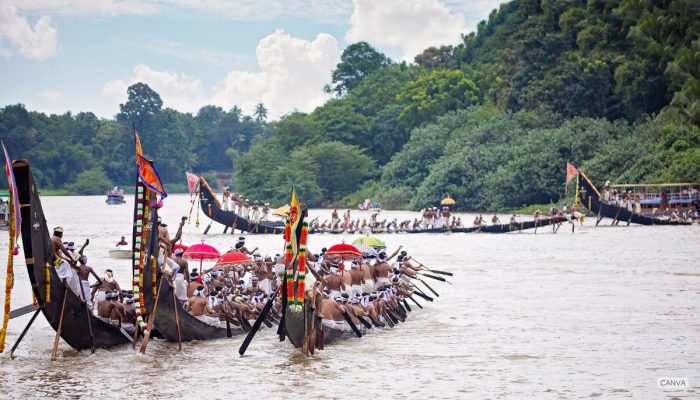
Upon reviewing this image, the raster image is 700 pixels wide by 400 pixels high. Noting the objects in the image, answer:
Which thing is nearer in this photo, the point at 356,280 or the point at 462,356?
the point at 462,356

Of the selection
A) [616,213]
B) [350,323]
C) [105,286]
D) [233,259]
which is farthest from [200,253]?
[616,213]

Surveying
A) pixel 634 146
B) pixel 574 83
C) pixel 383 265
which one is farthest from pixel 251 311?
pixel 574 83

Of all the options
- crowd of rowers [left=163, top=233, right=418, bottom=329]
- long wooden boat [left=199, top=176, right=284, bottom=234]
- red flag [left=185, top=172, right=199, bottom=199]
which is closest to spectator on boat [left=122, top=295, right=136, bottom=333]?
crowd of rowers [left=163, top=233, right=418, bottom=329]

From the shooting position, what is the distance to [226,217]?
1651 inches

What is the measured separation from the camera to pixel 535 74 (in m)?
59.6

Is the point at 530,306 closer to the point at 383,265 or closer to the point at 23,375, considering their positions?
the point at 383,265

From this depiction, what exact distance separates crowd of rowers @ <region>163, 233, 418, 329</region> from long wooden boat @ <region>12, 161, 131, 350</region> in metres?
1.40

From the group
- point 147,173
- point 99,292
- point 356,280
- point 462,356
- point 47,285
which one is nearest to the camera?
point 47,285

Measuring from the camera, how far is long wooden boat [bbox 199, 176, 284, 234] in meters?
40.5

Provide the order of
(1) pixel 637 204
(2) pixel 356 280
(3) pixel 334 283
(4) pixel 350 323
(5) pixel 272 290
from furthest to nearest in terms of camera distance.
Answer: (1) pixel 637 204, (2) pixel 356 280, (5) pixel 272 290, (3) pixel 334 283, (4) pixel 350 323

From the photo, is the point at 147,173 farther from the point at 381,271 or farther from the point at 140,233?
the point at 381,271

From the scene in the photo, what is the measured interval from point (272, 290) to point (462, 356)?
446 centimetres

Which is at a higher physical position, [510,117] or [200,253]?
A: [510,117]

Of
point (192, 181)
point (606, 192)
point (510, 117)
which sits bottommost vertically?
point (192, 181)
